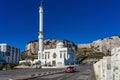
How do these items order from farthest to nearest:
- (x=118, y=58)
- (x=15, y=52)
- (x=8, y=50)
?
1. (x=15, y=52)
2. (x=8, y=50)
3. (x=118, y=58)

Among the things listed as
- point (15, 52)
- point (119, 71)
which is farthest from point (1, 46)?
point (119, 71)

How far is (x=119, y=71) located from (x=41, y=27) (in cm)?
12881

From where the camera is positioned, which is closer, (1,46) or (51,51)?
(51,51)

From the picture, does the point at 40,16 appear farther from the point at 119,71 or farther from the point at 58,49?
the point at 119,71

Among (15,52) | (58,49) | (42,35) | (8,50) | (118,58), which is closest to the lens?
(118,58)

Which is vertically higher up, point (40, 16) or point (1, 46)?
point (40, 16)

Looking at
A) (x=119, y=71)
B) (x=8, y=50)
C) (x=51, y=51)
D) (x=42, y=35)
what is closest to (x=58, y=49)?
(x=51, y=51)

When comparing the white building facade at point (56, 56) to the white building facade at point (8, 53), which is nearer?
the white building facade at point (56, 56)

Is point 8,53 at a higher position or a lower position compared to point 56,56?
higher

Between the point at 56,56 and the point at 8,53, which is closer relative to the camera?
the point at 56,56

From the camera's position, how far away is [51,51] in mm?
145750

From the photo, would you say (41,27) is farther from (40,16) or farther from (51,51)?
(51,51)

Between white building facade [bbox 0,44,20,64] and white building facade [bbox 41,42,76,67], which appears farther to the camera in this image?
white building facade [bbox 0,44,20,64]

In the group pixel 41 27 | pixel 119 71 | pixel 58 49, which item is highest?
pixel 41 27
